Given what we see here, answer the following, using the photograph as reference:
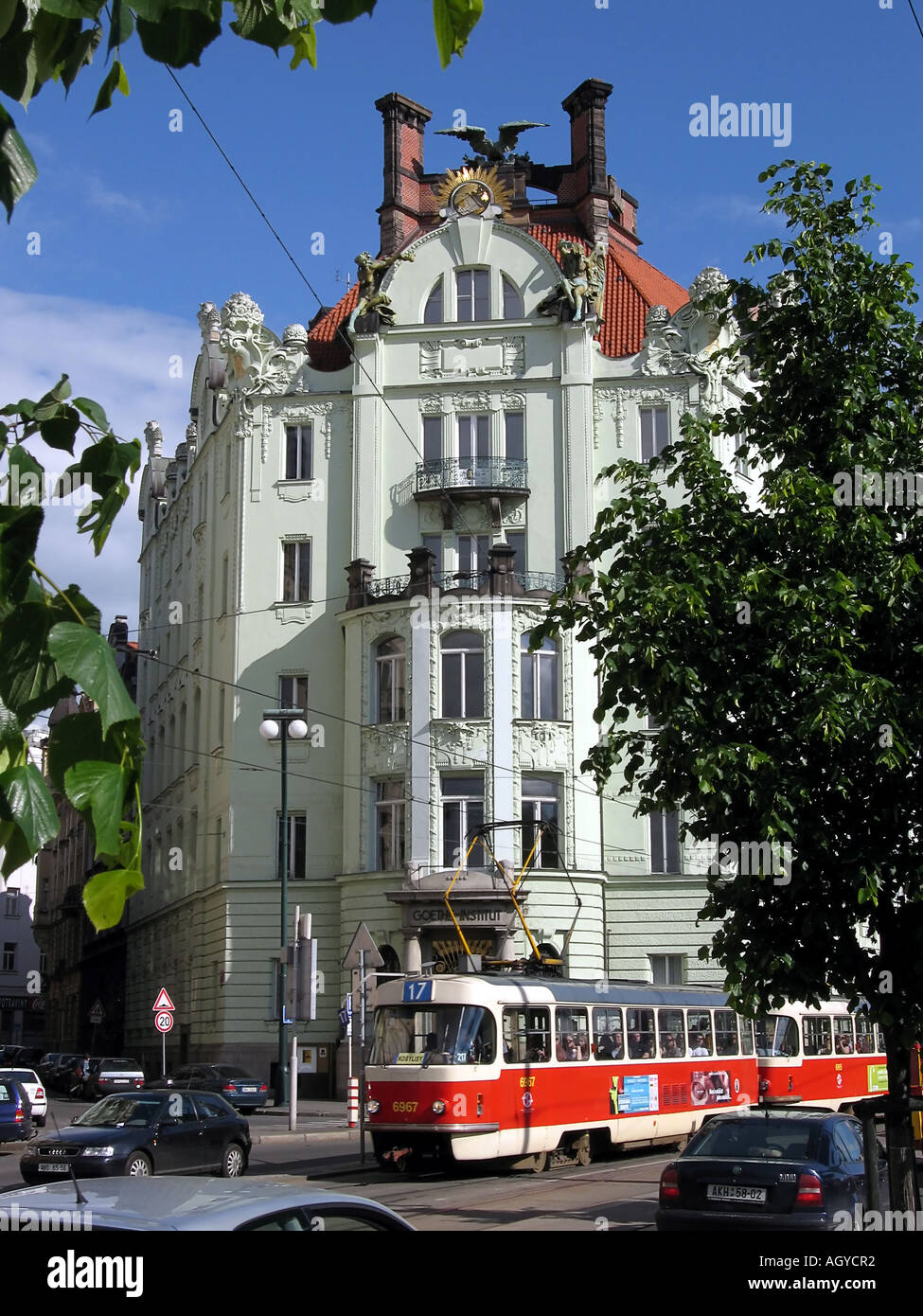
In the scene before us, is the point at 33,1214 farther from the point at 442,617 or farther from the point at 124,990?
the point at 124,990

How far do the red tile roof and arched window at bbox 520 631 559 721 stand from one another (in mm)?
10151

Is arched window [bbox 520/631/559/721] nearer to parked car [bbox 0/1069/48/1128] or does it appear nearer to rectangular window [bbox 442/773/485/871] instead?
rectangular window [bbox 442/773/485/871]

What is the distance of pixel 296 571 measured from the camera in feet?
149

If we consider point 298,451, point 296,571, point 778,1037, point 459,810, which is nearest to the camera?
point 778,1037

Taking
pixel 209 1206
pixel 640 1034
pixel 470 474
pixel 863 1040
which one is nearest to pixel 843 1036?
pixel 863 1040

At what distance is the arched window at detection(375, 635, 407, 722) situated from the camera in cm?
4159

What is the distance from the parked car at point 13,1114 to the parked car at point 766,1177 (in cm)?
1729

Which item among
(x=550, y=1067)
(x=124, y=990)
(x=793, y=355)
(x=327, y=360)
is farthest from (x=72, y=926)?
(x=793, y=355)

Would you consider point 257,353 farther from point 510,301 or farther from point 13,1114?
point 13,1114

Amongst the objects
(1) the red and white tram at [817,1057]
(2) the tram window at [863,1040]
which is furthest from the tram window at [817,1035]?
(2) the tram window at [863,1040]

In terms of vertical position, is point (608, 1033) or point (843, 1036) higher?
point (608, 1033)

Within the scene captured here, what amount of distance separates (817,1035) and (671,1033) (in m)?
6.75

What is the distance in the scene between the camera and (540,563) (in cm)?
4362

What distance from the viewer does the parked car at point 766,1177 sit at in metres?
12.7
